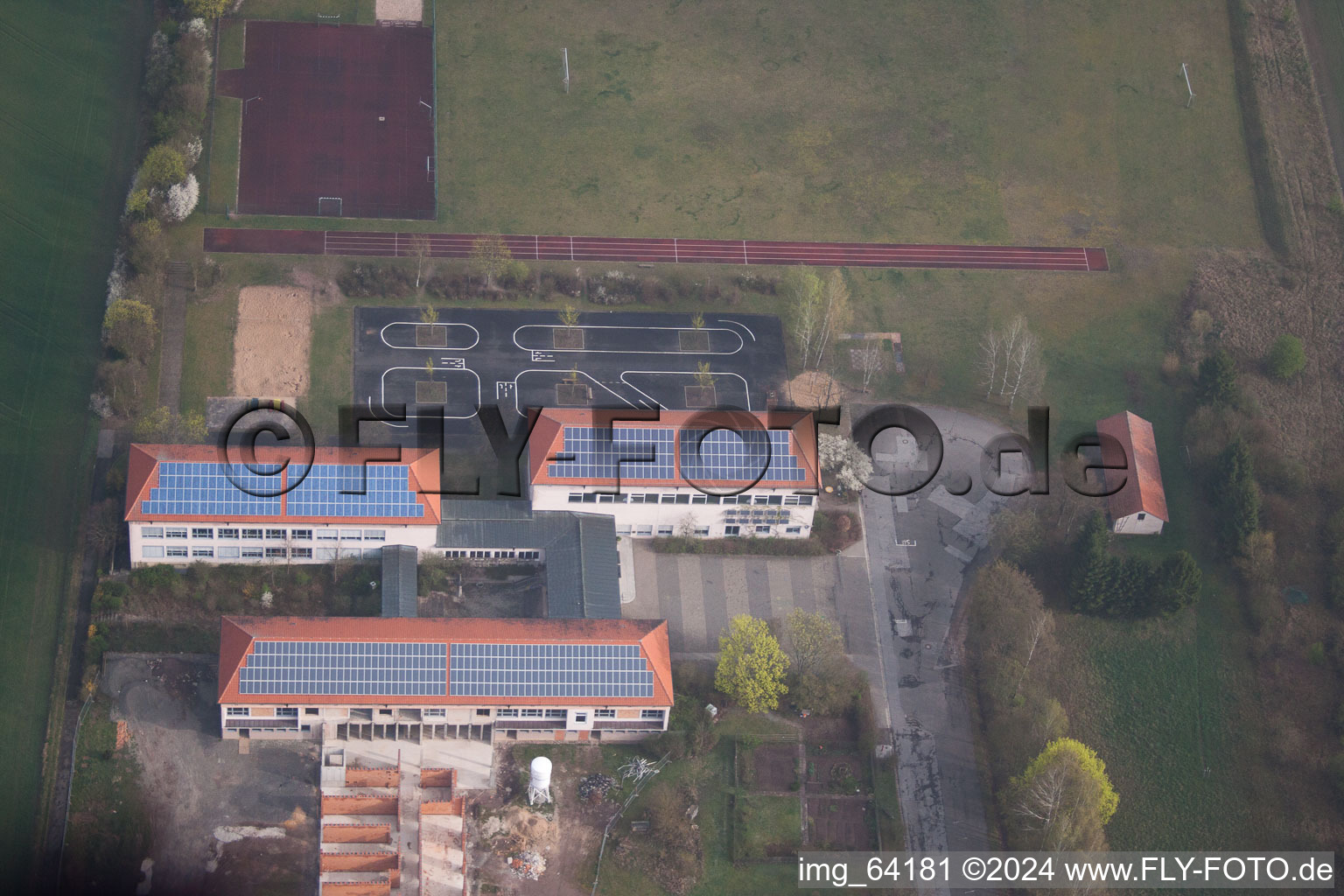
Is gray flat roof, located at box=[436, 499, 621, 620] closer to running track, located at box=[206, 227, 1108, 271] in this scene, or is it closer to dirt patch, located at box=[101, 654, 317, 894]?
dirt patch, located at box=[101, 654, 317, 894]

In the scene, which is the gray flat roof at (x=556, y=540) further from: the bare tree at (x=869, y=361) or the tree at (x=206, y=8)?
the tree at (x=206, y=8)

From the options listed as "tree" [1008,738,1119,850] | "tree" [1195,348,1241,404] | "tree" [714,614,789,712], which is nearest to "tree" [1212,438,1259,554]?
"tree" [1195,348,1241,404]

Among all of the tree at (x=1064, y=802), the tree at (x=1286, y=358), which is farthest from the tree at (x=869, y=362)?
the tree at (x=1064, y=802)

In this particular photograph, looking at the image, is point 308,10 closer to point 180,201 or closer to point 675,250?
point 180,201

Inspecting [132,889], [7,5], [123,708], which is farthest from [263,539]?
[7,5]

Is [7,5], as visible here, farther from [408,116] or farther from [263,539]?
[263,539]

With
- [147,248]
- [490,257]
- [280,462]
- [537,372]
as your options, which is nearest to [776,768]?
[537,372]
